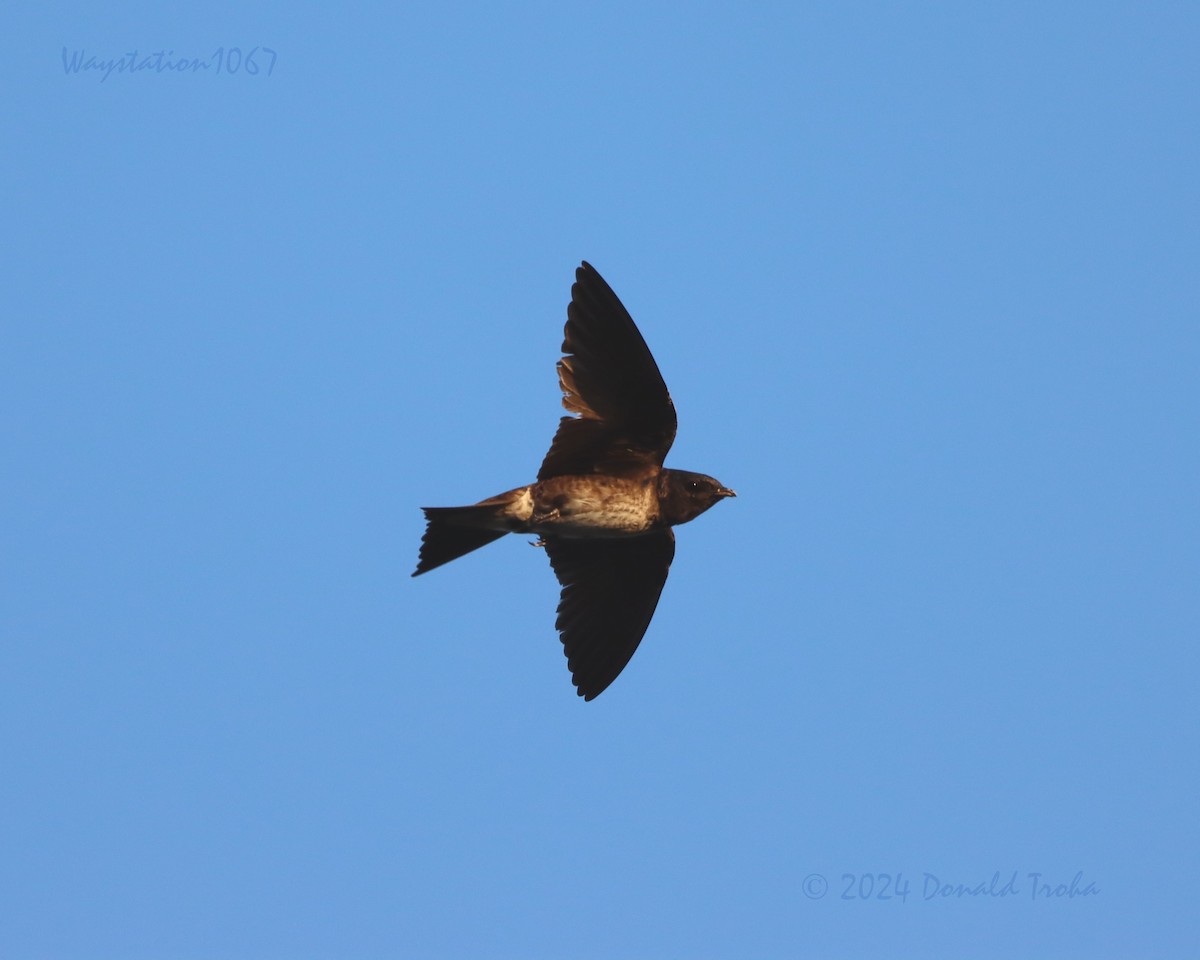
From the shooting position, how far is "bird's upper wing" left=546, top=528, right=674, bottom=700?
11148 millimetres

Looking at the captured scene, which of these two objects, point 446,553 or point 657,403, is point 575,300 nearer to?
point 657,403

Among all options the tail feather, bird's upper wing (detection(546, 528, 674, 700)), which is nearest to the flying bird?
the tail feather

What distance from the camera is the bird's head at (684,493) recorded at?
10.3m

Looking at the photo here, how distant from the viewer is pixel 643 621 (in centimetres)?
1121

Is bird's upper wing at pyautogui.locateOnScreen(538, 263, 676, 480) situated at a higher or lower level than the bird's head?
higher

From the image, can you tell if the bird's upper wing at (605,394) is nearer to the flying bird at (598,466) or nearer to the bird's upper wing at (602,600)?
the flying bird at (598,466)

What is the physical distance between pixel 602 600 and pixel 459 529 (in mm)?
1676

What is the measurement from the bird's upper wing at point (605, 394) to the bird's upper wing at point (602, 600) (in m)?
1.07

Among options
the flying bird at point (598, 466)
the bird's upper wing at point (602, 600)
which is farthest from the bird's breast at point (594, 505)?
the bird's upper wing at point (602, 600)

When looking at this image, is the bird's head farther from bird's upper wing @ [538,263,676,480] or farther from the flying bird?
bird's upper wing @ [538,263,676,480]

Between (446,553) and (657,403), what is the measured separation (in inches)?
63.7

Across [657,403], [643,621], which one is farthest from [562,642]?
[657,403]

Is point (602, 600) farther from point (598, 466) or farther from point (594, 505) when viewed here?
point (598, 466)

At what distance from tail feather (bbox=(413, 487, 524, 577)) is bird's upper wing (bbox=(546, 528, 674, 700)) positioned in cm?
114
